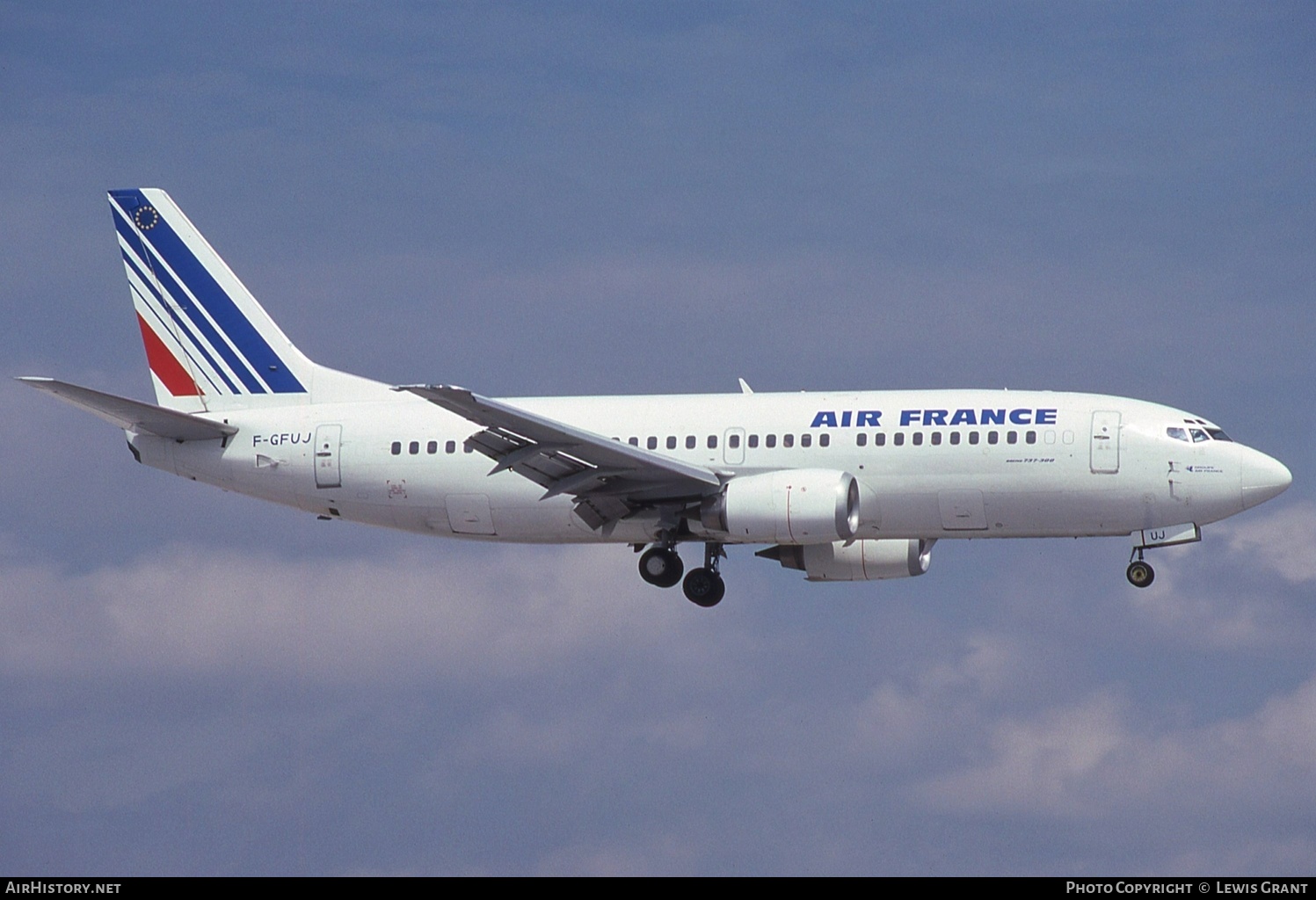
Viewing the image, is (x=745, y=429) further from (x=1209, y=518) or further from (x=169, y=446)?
(x=169, y=446)

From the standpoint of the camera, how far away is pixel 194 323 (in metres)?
60.4

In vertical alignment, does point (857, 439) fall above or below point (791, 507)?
above

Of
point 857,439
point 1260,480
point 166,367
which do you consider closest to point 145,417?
point 166,367

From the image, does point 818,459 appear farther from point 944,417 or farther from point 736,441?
point 944,417

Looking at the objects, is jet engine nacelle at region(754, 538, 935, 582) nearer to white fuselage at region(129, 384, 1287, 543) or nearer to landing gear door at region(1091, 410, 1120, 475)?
white fuselage at region(129, 384, 1287, 543)

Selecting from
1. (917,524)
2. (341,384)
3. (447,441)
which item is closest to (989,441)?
(917,524)

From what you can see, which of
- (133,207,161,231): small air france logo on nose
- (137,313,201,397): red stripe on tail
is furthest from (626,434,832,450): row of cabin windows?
(133,207,161,231): small air france logo on nose

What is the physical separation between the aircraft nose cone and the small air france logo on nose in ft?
106

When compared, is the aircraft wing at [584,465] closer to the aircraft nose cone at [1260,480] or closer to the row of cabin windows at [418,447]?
the row of cabin windows at [418,447]

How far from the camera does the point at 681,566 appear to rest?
55125mm

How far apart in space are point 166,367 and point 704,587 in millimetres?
17554

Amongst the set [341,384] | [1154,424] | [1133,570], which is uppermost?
[341,384]

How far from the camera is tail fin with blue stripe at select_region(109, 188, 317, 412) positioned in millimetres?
59312

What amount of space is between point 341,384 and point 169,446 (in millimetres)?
5129
